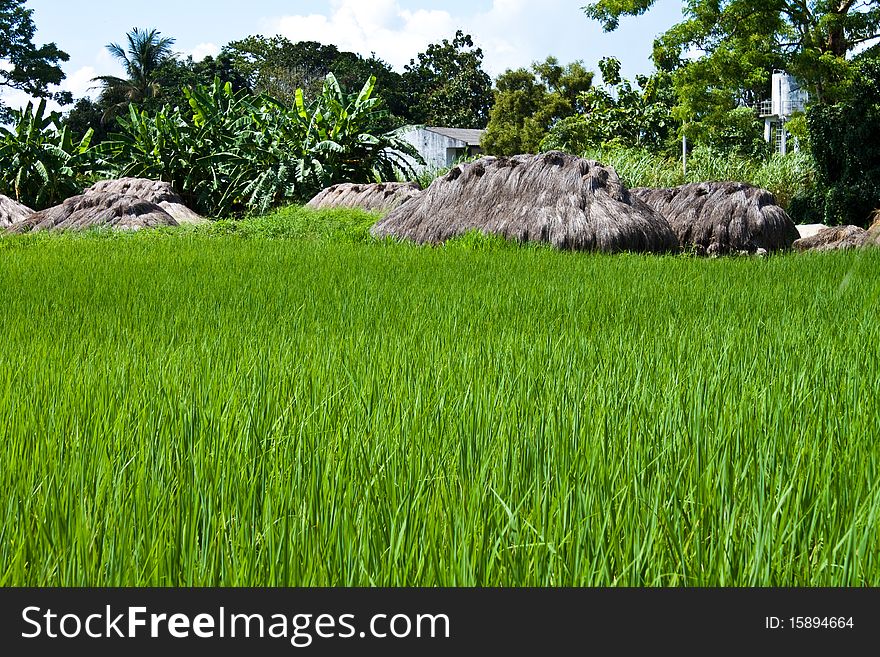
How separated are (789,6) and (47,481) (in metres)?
15.1

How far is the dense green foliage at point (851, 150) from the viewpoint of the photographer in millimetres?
13344

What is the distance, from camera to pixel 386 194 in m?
12.2

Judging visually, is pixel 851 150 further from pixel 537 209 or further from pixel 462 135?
pixel 462 135

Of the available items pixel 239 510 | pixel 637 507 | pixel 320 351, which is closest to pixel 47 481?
pixel 239 510

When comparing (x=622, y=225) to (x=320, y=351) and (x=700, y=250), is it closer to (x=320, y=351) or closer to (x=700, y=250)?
(x=700, y=250)

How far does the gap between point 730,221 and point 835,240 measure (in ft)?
4.64

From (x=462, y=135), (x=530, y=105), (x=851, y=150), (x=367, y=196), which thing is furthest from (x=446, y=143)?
(x=367, y=196)

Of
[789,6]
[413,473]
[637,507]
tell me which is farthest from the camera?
[789,6]

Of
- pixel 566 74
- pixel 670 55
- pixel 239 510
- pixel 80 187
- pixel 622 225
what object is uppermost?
pixel 566 74

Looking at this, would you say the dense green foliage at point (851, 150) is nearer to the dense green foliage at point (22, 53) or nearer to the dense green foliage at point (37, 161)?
the dense green foliage at point (37, 161)

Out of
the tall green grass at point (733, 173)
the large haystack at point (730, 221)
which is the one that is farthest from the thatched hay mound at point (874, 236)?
the tall green grass at point (733, 173)

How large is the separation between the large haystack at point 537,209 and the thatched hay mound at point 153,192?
4.95 m

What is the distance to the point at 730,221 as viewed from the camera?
9227 millimetres

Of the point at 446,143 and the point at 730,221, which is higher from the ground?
the point at 446,143
